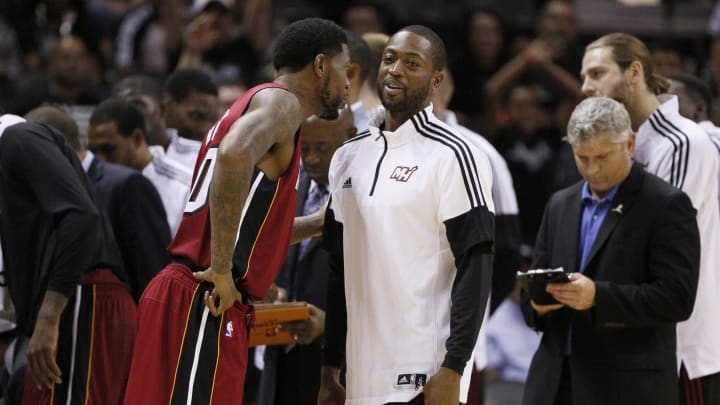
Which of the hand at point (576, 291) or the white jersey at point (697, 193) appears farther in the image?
the white jersey at point (697, 193)

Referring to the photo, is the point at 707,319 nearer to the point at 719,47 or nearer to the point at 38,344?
the point at 38,344

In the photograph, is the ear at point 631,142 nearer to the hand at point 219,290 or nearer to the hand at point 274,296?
the hand at point 274,296

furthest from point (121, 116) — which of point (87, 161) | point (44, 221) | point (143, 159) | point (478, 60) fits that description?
point (478, 60)

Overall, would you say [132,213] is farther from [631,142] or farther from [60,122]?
[631,142]

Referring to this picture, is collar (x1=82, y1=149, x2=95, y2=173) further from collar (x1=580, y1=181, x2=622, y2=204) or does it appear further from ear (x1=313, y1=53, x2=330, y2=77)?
collar (x1=580, y1=181, x2=622, y2=204)

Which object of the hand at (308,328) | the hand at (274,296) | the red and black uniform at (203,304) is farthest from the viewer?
the hand at (274,296)

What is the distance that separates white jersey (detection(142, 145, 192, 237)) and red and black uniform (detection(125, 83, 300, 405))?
2.03m

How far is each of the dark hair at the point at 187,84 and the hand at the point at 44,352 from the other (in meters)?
2.46

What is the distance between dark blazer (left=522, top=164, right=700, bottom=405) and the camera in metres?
5.18

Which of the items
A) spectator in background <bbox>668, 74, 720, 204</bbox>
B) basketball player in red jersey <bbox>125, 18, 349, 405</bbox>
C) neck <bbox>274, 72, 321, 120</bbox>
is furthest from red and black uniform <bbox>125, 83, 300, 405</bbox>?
spectator in background <bbox>668, 74, 720, 204</bbox>

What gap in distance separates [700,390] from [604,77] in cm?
167

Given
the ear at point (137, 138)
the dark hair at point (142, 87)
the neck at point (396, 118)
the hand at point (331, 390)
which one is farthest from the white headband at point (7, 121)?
the dark hair at point (142, 87)

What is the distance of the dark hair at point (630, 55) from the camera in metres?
5.93

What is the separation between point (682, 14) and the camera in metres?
12.1
